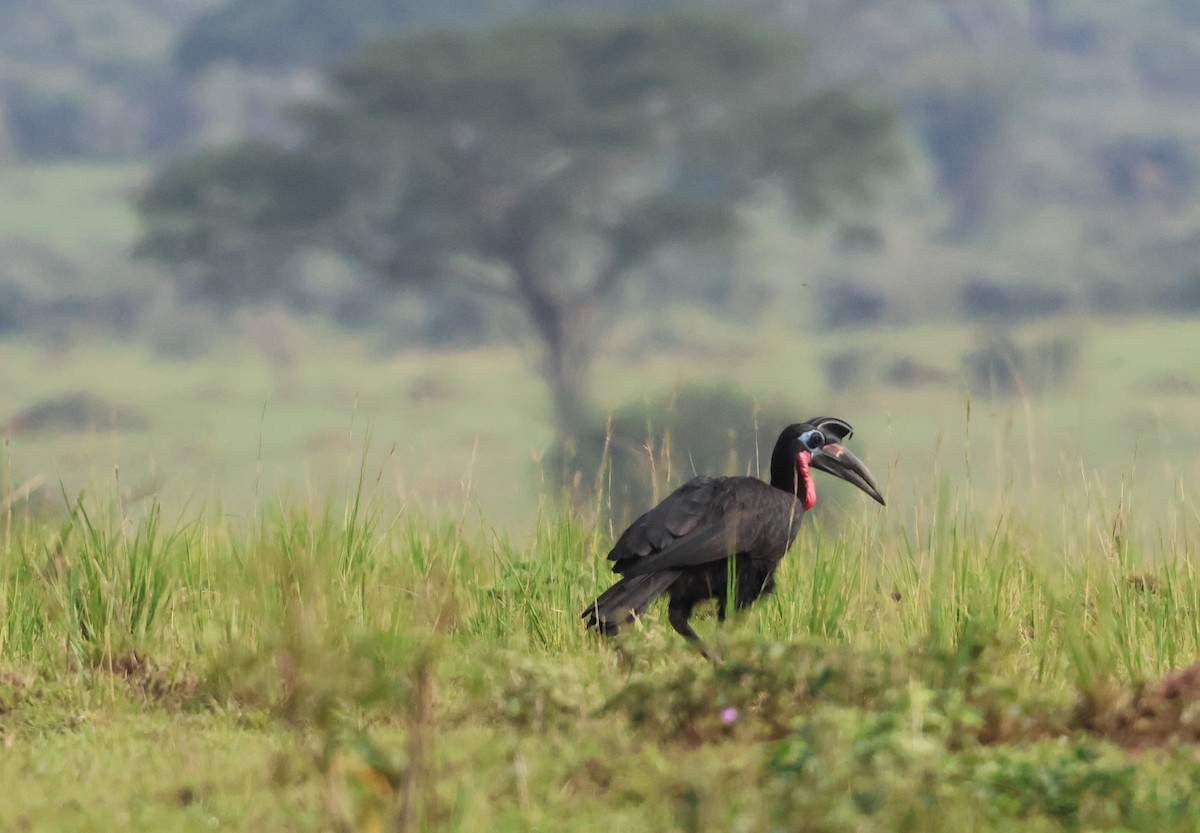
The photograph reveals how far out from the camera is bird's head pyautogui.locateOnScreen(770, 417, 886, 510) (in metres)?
6.91

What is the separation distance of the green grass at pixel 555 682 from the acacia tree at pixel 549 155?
22.8m

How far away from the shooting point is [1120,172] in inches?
2514

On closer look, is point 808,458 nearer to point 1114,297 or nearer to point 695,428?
point 695,428

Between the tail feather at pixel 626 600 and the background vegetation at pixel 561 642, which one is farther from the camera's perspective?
the tail feather at pixel 626 600

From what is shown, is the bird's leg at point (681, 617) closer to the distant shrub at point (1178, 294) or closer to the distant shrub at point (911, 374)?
the distant shrub at point (911, 374)

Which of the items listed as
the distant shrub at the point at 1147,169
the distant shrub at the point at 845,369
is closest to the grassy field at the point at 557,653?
the distant shrub at the point at 845,369

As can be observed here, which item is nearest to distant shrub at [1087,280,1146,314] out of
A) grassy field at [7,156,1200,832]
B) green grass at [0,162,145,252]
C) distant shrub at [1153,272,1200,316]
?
distant shrub at [1153,272,1200,316]

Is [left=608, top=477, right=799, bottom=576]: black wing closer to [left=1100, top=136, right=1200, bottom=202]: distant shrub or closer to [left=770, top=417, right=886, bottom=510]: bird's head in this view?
[left=770, top=417, right=886, bottom=510]: bird's head

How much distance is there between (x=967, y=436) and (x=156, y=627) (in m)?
3.30

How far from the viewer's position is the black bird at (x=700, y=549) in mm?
5898

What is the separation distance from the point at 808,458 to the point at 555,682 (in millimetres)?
2585

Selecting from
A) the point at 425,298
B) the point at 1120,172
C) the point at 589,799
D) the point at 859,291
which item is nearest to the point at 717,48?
the point at 425,298

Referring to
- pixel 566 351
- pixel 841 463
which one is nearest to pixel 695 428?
pixel 566 351

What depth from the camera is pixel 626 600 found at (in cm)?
584
